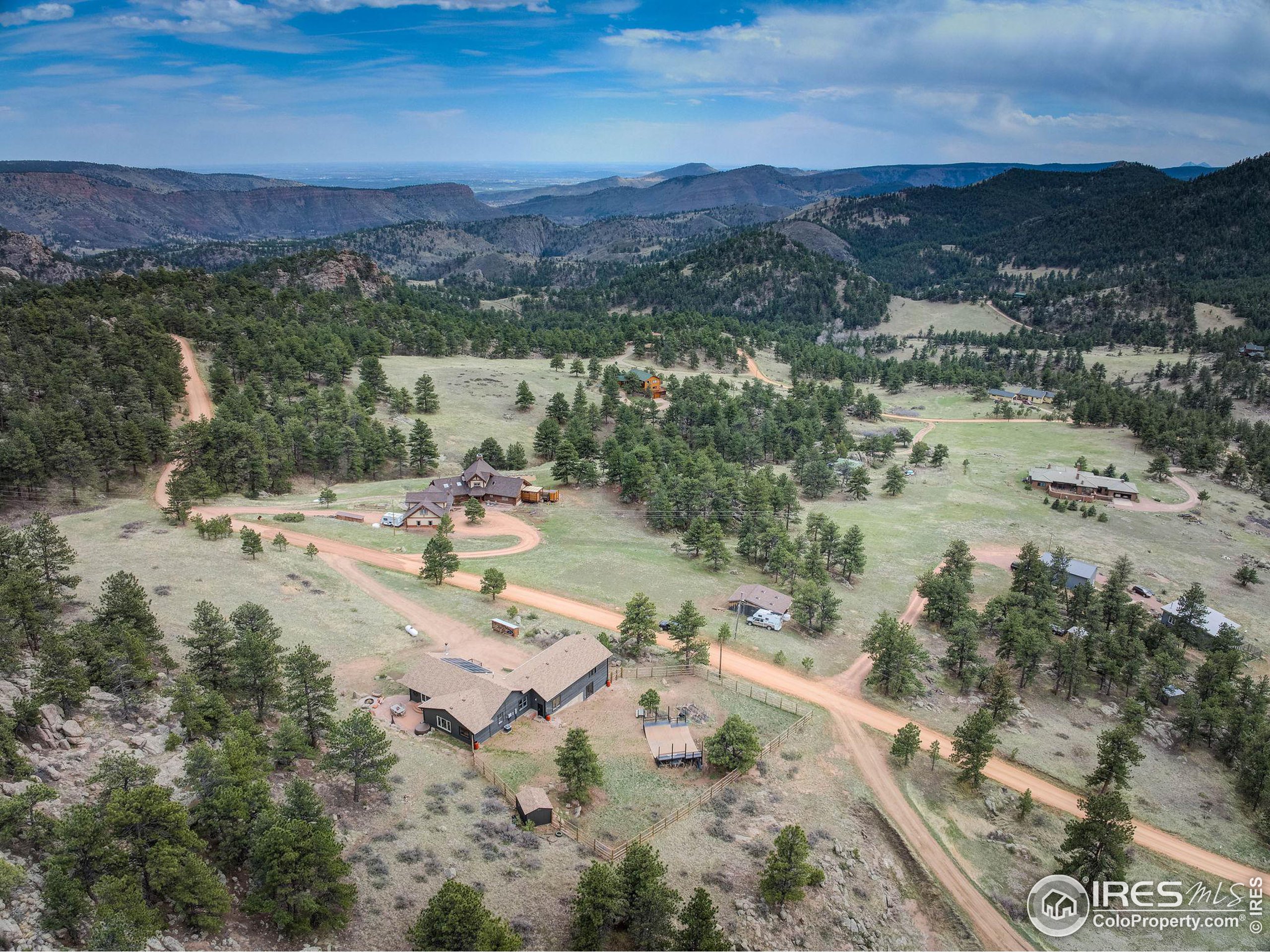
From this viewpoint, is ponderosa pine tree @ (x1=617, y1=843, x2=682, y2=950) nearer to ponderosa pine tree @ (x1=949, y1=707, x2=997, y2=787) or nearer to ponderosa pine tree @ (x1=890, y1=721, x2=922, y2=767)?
ponderosa pine tree @ (x1=890, y1=721, x2=922, y2=767)

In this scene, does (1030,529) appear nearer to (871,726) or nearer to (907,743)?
(871,726)

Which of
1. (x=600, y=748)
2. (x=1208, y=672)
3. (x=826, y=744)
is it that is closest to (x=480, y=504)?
(x=600, y=748)

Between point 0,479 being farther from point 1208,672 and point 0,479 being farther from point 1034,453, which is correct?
point 1034,453

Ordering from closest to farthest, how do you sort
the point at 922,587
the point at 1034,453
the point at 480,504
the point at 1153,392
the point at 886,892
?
the point at 886,892 < the point at 922,587 < the point at 480,504 < the point at 1034,453 < the point at 1153,392

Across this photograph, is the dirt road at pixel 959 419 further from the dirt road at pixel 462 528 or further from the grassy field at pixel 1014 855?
the grassy field at pixel 1014 855

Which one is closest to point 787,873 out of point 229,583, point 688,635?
point 688,635
